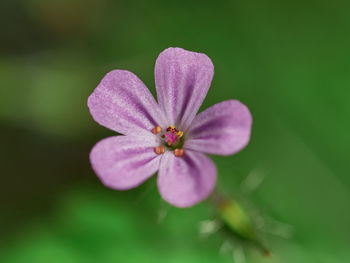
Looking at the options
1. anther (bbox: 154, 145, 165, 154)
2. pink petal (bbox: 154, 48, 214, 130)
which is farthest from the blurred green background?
Answer: pink petal (bbox: 154, 48, 214, 130)

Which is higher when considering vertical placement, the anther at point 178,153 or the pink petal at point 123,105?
the pink petal at point 123,105

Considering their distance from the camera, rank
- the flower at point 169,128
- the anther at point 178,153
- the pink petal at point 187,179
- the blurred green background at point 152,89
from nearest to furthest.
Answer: the pink petal at point 187,179 < the flower at point 169,128 < the anther at point 178,153 < the blurred green background at point 152,89

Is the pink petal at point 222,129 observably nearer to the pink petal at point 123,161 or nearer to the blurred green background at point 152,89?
the pink petal at point 123,161

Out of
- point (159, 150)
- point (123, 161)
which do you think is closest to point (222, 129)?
point (159, 150)

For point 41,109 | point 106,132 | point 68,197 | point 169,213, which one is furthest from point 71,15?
point 169,213

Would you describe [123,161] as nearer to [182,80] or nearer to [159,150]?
[159,150]

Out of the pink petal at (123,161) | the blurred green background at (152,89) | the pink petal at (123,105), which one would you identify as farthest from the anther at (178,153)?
the blurred green background at (152,89)

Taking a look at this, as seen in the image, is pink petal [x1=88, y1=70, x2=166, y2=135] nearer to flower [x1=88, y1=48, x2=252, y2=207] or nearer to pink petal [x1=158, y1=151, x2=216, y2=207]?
flower [x1=88, y1=48, x2=252, y2=207]
